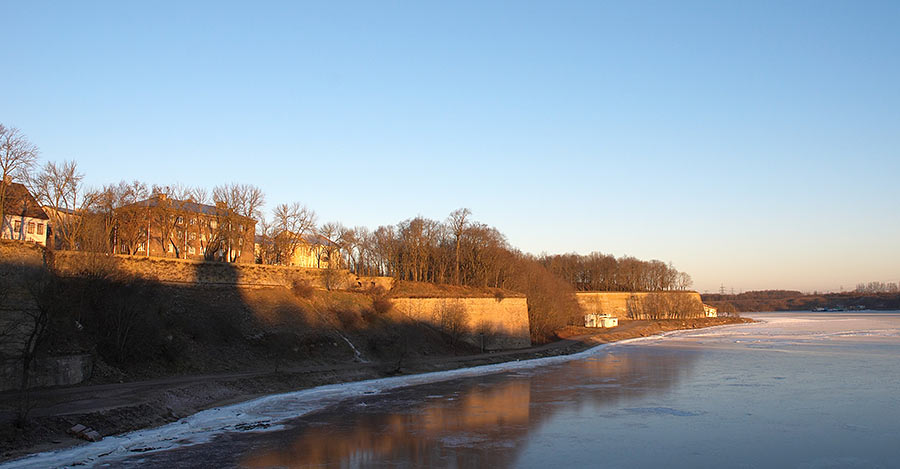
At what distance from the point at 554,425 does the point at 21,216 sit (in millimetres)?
32112

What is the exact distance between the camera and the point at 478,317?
4869 cm

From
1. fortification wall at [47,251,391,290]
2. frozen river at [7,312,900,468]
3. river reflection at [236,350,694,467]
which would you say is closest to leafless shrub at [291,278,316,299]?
fortification wall at [47,251,391,290]

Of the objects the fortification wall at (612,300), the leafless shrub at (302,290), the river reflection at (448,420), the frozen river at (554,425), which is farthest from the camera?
the fortification wall at (612,300)

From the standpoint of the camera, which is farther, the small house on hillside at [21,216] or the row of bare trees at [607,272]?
the row of bare trees at [607,272]

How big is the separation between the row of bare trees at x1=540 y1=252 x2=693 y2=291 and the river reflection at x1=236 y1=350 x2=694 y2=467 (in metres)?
76.6

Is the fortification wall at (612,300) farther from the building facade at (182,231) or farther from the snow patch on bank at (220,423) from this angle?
the snow patch on bank at (220,423)

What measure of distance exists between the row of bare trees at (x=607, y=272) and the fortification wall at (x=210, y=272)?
69.2 metres

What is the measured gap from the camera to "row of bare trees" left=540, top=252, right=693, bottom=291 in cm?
11181

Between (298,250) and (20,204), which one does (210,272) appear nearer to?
(20,204)

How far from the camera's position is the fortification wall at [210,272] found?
1157 inches

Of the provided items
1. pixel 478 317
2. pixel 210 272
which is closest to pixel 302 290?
pixel 210 272

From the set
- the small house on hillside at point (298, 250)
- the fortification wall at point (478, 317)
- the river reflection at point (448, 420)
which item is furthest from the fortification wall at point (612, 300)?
the river reflection at point (448, 420)

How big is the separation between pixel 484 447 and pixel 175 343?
17.4m

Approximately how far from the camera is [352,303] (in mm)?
42125
